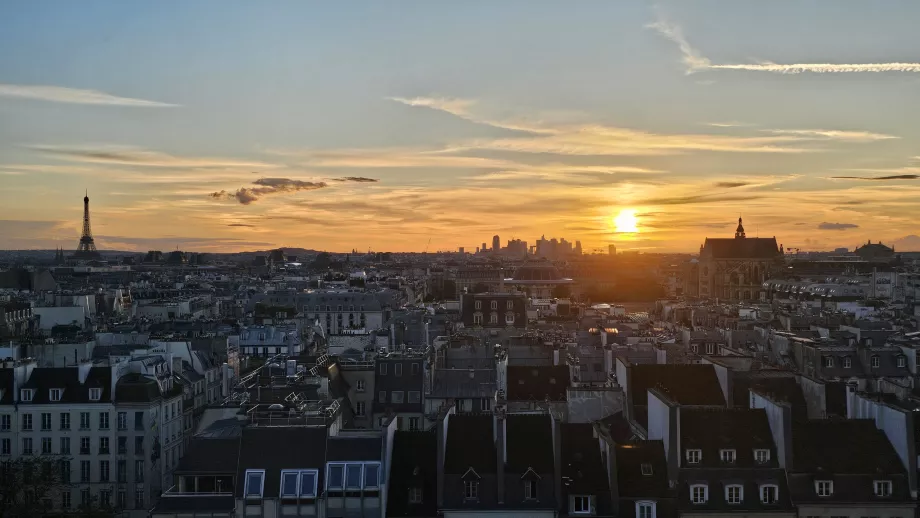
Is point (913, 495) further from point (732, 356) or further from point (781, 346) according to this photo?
point (781, 346)

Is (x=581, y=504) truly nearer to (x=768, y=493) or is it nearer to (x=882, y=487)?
A: (x=768, y=493)

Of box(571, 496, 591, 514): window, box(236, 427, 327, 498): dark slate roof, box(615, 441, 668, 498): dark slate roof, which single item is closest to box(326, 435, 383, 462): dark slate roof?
box(236, 427, 327, 498): dark slate roof

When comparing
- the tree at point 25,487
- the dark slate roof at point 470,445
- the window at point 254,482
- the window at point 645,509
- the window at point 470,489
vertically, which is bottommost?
the tree at point 25,487

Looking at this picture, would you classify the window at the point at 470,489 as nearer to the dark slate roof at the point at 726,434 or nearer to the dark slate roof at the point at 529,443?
the dark slate roof at the point at 529,443

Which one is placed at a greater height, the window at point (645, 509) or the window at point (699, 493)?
the window at point (699, 493)

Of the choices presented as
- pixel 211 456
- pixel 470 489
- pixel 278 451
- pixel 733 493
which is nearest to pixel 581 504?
pixel 470 489

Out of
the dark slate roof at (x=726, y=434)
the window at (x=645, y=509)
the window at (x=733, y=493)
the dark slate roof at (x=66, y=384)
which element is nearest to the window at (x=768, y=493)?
the window at (x=733, y=493)

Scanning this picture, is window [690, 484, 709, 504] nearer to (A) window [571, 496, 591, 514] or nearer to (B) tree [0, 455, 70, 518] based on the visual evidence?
(A) window [571, 496, 591, 514]

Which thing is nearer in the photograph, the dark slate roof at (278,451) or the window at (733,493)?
the dark slate roof at (278,451)
